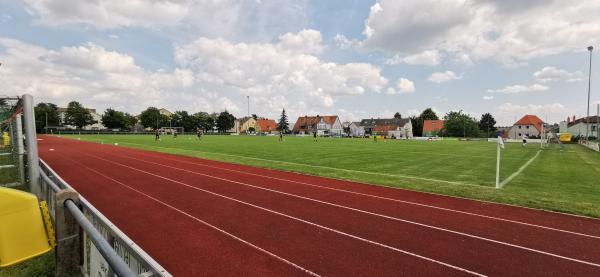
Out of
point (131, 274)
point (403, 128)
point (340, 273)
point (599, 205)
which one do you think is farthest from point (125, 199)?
point (403, 128)

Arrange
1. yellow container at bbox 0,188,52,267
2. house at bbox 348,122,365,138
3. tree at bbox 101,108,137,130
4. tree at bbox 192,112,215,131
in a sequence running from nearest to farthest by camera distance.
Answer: yellow container at bbox 0,188,52,267 < tree at bbox 101,108,137,130 < tree at bbox 192,112,215,131 < house at bbox 348,122,365,138

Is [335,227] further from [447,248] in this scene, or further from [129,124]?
[129,124]

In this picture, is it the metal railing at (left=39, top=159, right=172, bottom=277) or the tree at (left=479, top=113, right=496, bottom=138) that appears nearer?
the metal railing at (left=39, top=159, right=172, bottom=277)

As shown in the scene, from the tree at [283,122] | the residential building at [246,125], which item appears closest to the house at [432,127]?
the tree at [283,122]

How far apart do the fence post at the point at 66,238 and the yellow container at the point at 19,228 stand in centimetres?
20

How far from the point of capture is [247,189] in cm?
1105

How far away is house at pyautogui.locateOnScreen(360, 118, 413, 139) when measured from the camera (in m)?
119

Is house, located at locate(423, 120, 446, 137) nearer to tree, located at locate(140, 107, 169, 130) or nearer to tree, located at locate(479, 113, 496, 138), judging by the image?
tree, located at locate(479, 113, 496, 138)

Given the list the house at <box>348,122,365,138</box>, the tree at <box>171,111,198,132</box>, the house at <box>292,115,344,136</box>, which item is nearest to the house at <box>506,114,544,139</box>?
the house at <box>348,122,365,138</box>

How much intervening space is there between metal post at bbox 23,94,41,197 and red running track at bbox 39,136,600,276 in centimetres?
181

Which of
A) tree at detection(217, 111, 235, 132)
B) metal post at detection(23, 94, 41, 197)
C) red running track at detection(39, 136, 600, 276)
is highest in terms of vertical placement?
tree at detection(217, 111, 235, 132)

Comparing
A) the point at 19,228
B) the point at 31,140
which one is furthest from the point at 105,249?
the point at 31,140

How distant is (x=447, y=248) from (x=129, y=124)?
131667mm

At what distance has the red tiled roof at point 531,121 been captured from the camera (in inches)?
3922
